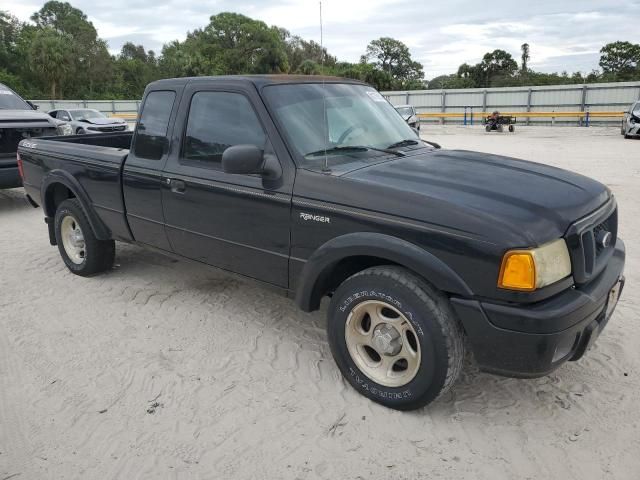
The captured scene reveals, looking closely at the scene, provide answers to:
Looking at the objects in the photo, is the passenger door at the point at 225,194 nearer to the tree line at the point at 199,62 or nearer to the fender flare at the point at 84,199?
the fender flare at the point at 84,199

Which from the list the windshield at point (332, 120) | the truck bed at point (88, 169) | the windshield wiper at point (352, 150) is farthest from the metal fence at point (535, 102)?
the truck bed at point (88, 169)

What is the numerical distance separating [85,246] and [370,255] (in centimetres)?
337

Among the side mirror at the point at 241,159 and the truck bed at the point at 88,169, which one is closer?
the side mirror at the point at 241,159

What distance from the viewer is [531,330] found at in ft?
8.08

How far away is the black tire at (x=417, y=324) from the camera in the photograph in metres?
2.69

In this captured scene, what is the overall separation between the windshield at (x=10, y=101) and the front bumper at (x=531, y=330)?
943 cm

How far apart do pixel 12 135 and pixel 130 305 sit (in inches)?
214

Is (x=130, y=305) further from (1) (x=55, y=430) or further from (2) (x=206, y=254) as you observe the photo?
(1) (x=55, y=430)

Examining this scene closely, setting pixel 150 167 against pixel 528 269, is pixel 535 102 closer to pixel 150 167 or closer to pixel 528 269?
pixel 150 167

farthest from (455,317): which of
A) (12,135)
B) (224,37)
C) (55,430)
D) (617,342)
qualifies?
(224,37)

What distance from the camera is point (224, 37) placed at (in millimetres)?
75312

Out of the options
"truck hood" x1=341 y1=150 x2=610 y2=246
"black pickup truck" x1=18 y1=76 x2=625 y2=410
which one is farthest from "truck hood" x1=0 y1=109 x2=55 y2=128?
"truck hood" x1=341 y1=150 x2=610 y2=246

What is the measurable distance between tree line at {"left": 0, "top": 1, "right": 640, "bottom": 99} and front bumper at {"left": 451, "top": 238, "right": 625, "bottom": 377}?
38302mm

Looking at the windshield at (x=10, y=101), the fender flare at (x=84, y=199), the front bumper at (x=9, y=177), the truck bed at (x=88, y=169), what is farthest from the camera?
the windshield at (x=10, y=101)
